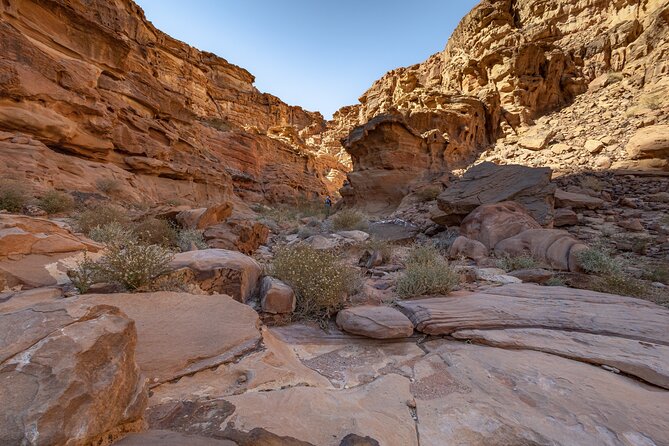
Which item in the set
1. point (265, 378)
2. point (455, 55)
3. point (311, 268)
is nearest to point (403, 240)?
point (311, 268)

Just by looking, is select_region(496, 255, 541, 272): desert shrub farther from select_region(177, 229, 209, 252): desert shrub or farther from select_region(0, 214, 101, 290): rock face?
select_region(0, 214, 101, 290): rock face

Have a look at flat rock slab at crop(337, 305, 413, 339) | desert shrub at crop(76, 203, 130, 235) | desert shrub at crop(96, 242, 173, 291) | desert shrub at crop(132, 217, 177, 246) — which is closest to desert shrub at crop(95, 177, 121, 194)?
desert shrub at crop(76, 203, 130, 235)

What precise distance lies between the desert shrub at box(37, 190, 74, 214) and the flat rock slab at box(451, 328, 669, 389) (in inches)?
363

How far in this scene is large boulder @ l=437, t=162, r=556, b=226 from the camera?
7.17 meters

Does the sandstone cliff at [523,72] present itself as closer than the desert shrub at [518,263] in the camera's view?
No

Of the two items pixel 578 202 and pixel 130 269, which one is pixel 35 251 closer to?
pixel 130 269

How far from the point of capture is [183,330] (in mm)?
2086

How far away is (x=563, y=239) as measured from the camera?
5.22m

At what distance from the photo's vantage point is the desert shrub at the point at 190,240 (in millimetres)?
5170

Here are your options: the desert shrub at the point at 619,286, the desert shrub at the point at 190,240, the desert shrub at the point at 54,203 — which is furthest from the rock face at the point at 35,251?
the desert shrub at the point at 619,286

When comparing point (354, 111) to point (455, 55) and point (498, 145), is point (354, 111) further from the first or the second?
point (498, 145)

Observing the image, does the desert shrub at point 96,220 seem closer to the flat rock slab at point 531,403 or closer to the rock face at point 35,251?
the rock face at point 35,251

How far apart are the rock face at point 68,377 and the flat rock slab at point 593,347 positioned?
2562 mm

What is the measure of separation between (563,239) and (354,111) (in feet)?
155
